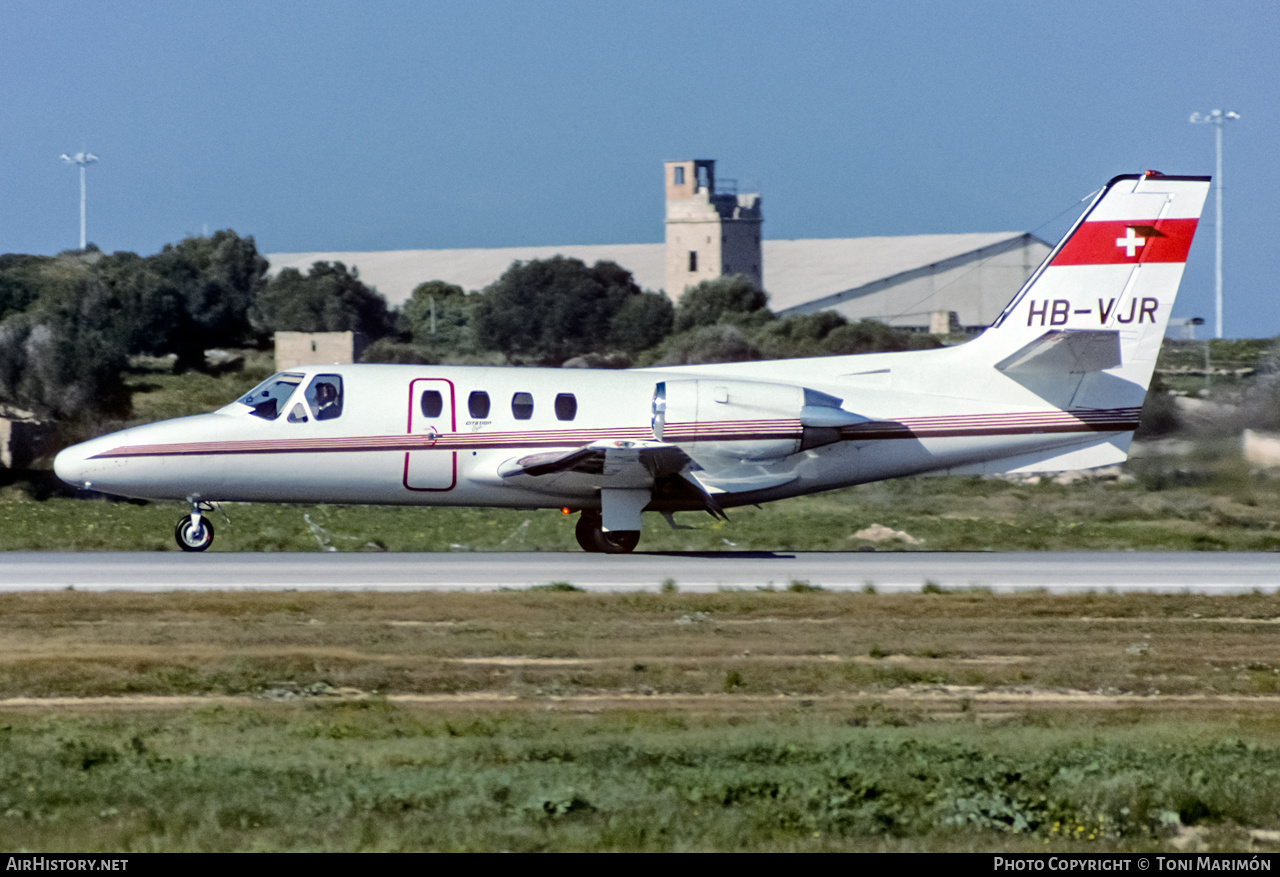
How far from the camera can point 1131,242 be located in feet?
73.5

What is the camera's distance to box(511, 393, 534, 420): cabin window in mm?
21469

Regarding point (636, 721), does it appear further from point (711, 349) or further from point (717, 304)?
point (717, 304)

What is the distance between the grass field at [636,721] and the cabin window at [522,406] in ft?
15.7

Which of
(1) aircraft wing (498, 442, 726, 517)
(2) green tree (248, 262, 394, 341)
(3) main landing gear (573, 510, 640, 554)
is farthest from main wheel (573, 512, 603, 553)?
(2) green tree (248, 262, 394, 341)

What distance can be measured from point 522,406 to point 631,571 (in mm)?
3160

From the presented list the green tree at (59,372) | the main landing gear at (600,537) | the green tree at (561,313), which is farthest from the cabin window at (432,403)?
the green tree at (561,313)

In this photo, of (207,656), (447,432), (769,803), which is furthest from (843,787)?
(447,432)

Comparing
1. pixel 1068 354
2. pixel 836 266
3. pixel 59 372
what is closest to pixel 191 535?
pixel 1068 354

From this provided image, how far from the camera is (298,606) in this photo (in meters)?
15.8

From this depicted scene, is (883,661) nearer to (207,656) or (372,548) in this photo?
(207,656)

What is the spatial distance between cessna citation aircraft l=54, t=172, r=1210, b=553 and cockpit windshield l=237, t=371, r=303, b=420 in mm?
31

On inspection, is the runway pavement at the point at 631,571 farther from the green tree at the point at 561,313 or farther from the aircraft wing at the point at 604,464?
the green tree at the point at 561,313

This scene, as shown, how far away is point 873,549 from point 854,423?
4631mm

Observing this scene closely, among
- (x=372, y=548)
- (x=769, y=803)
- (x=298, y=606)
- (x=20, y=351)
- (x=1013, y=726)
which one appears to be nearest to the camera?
(x=769, y=803)
